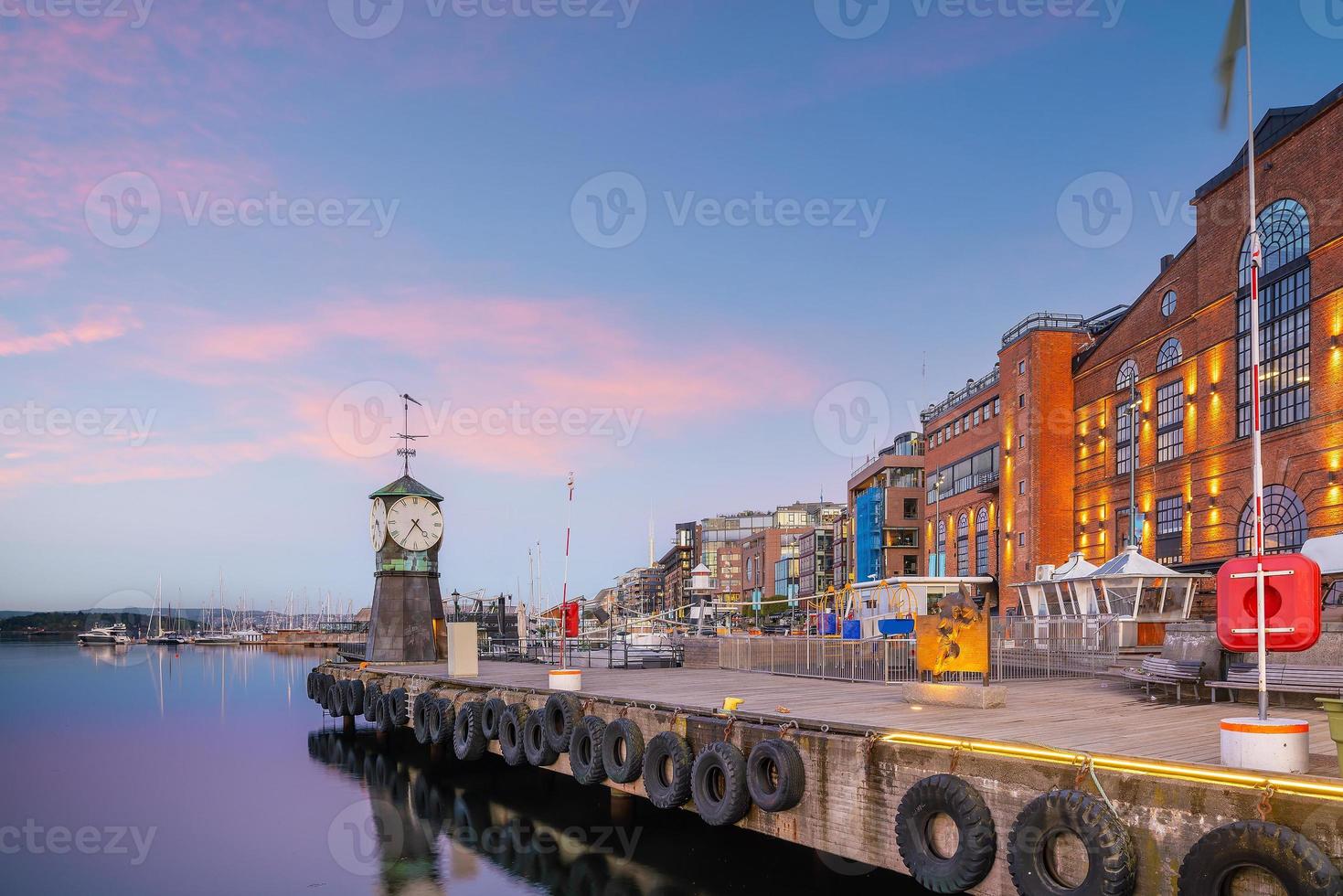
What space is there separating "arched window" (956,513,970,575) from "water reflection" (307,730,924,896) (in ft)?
221

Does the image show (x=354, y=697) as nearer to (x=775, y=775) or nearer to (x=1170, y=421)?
(x=775, y=775)

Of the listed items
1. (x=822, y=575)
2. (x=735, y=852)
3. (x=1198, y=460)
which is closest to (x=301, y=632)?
(x=822, y=575)

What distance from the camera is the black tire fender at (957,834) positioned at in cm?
1134

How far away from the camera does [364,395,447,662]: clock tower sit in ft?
127

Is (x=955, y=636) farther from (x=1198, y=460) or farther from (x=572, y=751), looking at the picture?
(x=1198, y=460)

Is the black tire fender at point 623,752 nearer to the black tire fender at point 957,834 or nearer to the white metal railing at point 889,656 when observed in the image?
the white metal railing at point 889,656

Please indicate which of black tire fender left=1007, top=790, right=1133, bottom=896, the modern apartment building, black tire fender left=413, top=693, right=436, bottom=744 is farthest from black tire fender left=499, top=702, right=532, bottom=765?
the modern apartment building

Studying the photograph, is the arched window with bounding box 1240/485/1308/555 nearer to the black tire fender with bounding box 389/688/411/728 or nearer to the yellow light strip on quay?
the yellow light strip on quay

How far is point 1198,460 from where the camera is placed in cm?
5262

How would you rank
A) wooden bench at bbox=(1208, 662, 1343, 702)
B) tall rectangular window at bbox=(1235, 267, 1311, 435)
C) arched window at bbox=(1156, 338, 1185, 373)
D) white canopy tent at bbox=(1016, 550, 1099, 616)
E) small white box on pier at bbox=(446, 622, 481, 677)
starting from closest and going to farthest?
wooden bench at bbox=(1208, 662, 1343, 702) < small white box on pier at bbox=(446, 622, 481, 677) < tall rectangular window at bbox=(1235, 267, 1311, 435) < white canopy tent at bbox=(1016, 550, 1099, 616) < arched window at bbox=(1156, 338, 1185, 373)

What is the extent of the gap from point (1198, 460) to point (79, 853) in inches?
2150

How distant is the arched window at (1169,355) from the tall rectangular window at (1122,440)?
3990 millimetres

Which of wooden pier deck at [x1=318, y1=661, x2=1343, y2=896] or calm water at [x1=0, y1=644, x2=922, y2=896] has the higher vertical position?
wooden pier deck at [x1=318, y1=661, x2=1343, y2=896]

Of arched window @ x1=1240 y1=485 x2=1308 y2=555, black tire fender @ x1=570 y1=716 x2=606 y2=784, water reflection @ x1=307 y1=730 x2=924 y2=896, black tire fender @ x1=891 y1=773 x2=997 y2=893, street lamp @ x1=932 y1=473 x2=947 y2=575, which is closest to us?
black tire fender @ x1=891 y1=773 x2=997 y2=893
